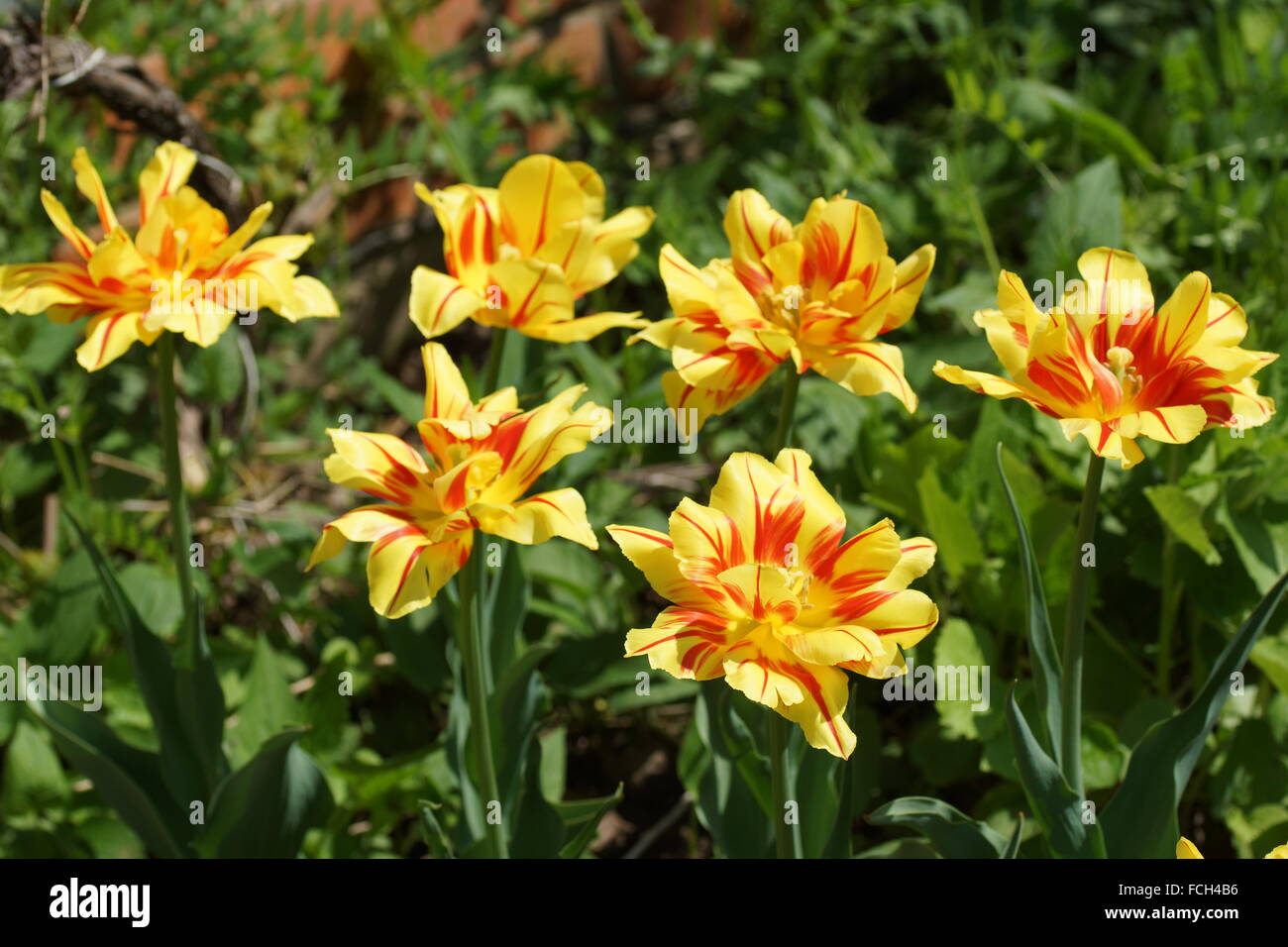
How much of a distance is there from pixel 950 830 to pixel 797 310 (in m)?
0.49

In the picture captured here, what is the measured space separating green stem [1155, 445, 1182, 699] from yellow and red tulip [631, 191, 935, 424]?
55 centimetres

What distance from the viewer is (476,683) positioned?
3.90 ft

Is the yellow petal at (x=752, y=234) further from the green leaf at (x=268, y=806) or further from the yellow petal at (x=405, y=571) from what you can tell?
the green leaf at (x=268, y=806)

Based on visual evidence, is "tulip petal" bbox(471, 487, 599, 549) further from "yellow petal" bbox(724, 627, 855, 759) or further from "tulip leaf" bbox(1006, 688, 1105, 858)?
"tulip leaf" bbox(1006, 688, 1105, 858)

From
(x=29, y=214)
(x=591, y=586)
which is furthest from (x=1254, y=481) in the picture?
(x=29, y=214)

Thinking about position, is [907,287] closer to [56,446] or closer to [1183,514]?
[1183,514]

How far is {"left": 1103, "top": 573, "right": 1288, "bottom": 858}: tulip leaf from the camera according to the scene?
3.78ft

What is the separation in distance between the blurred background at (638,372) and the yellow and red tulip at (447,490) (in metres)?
0.33

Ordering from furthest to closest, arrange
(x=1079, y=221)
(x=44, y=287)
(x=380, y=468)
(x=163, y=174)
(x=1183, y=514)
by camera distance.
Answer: (x=1079, y=221), (x=1183, y=514), (x=163, y=174), (x=44, y=287), (x=380, y=468)

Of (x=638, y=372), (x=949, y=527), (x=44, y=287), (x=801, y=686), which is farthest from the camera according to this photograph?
(x=638, y=372)

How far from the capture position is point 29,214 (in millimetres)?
2326

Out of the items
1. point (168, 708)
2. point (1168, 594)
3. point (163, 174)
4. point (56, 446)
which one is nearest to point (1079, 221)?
point (1168, 594)

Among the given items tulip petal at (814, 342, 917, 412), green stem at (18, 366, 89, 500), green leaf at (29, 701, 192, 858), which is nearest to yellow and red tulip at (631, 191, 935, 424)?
tulip petal at (814, 342, 917, 412)

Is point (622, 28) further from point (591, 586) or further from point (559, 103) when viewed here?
point (591, 586)
